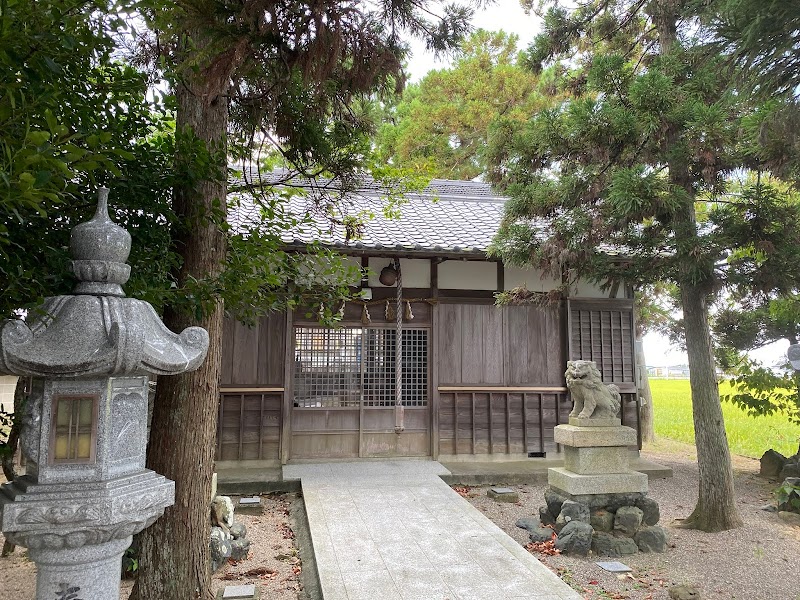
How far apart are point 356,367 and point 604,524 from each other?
15.0 ft

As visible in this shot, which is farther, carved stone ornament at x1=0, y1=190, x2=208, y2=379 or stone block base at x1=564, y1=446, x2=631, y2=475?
stone block base at x1=564, y1=446, x2=631, y2=475

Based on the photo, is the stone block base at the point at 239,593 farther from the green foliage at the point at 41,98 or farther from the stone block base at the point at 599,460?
the stone block base at the point at 599,460

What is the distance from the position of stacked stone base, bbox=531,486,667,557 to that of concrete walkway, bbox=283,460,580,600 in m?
0.79

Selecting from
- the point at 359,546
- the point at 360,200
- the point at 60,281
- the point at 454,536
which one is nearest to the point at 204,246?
the point at 60,281

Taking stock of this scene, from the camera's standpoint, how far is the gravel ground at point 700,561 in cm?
449

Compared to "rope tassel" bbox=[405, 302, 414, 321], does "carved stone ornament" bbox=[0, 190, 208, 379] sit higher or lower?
lower

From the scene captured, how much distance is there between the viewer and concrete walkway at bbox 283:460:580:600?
4016 mm

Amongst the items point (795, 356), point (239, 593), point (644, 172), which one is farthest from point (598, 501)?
point (239, 593)

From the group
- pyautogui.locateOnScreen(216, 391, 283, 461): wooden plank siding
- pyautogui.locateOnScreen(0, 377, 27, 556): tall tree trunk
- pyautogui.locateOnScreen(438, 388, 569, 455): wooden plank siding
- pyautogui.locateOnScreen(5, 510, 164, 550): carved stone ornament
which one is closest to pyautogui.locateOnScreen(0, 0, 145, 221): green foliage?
pyautogui.locateOnScreen(5, 510, 164, 550): carved stone ornament

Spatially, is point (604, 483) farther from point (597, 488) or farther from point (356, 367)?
point (356, 367)

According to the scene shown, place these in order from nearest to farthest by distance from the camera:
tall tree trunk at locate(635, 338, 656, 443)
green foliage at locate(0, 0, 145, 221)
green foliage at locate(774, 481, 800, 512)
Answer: green foliage at locate(0, 0, 145, 221) < green foliage at locate(774, 481, 800, 512) < tall tree trunk at locate(635, 338, 656, 443)

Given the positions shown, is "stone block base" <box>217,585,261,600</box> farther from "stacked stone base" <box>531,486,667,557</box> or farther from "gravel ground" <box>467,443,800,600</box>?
"stacked stone base" <box>531,486,667,557</box>

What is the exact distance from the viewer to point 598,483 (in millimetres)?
5816

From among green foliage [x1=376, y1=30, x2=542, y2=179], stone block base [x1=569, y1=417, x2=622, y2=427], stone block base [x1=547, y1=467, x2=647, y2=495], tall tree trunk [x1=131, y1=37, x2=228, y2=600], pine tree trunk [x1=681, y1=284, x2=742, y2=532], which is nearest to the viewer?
tall tree trunk [x1=131, y1=37, x2=228, y2=600]
